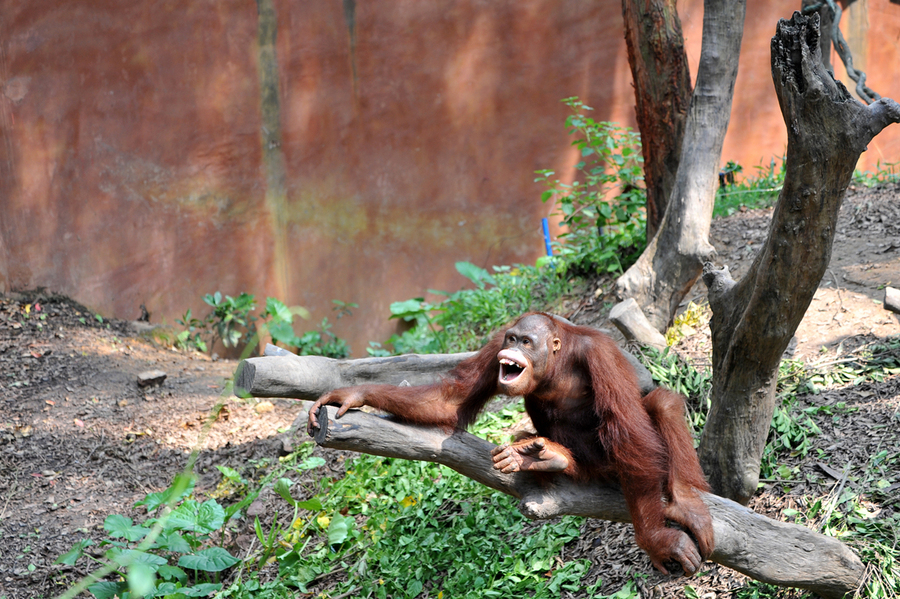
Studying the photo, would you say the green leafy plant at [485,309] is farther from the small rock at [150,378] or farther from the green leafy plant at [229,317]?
the small rock at [150,378]

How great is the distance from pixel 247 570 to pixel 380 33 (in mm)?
5807

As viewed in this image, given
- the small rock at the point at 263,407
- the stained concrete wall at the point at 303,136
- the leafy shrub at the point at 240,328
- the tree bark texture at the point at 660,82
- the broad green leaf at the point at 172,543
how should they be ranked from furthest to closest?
the leafy shrub at the point at 240,328 < the stained concrete wall at the point at 303,136 < the small rock at the point at 263,407 < the tree bark texture at the point at 660,82 < the broad green leaf at the point at 172,543

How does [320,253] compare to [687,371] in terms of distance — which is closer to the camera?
[687,371]

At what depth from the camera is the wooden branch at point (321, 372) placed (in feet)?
9.31

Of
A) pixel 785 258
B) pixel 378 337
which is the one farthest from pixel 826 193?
pixel 378 337

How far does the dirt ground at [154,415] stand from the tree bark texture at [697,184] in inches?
17.7

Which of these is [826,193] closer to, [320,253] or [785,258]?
[785,258]

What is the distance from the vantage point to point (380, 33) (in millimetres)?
7797

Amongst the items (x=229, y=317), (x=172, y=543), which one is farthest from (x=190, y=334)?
(x=172, y=543)

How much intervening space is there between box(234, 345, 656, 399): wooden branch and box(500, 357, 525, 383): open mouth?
0.35 m

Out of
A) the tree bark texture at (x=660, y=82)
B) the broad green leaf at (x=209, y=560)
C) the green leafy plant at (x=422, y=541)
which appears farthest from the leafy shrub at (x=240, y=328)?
the tree bark texture at (x=660, y=82)

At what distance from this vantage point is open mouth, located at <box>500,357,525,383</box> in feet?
8.95

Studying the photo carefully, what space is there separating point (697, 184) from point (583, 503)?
97.4 inches

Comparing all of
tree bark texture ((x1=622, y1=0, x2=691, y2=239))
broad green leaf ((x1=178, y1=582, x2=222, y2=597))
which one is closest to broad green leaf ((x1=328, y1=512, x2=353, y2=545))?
broad green leaf ((x1=178, y1=582, x2=222, y2=597))
